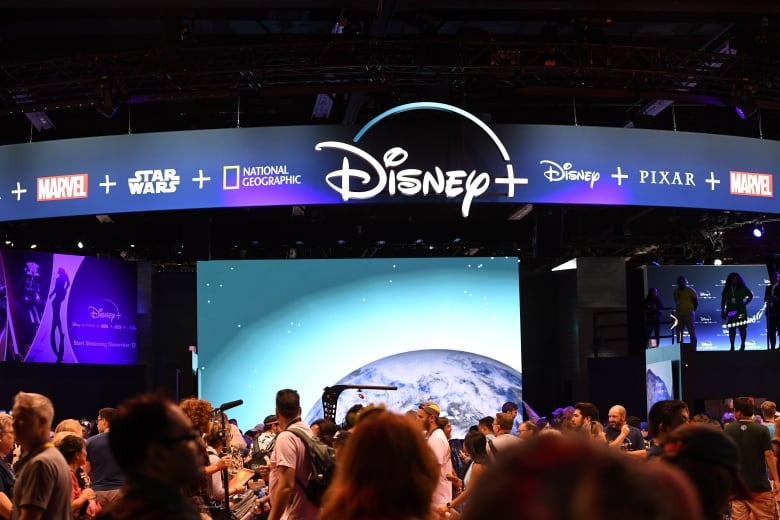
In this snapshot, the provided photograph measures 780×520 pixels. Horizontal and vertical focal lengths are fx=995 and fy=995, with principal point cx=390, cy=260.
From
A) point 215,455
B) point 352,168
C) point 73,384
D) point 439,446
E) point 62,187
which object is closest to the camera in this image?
point 215,455

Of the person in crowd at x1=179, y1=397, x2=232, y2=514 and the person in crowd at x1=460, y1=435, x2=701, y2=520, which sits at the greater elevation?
the person in crowd at x1=460, y1=435, x2=701, y2=520

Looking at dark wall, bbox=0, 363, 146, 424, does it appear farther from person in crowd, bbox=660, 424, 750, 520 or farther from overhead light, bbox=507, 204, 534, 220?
person in crowd, bbox=660, 424, 750, 520

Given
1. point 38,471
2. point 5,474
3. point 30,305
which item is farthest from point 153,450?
point 30,305

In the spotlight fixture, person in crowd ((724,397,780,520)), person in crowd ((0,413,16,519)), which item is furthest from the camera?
the spotlight fixture

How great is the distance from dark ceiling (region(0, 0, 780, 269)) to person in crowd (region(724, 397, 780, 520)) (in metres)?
6.25

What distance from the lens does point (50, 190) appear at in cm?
1492

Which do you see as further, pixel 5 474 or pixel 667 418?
pixel 5 474

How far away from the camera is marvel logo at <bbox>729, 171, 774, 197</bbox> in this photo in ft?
50.3

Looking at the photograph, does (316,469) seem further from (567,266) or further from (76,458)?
(567,266)

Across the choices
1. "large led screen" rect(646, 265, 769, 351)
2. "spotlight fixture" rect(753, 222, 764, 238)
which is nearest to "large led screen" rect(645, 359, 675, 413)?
"large led screen" rect(646, 265, 769, 351)

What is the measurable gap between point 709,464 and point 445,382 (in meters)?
15.1

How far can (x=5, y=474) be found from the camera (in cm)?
539

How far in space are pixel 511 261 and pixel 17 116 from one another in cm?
947

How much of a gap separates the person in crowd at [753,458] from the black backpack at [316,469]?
4.13m
